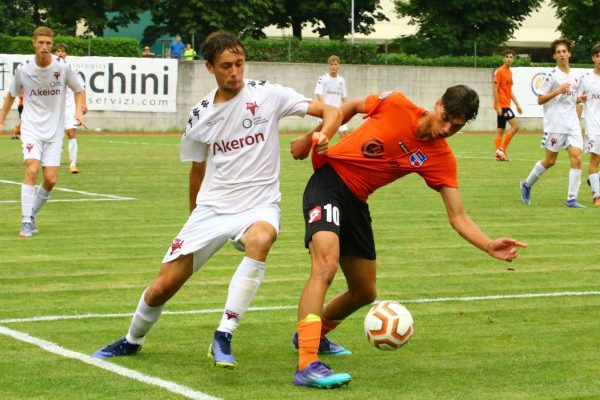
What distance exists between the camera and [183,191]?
63.6ft

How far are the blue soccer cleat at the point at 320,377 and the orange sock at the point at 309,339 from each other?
0.05m

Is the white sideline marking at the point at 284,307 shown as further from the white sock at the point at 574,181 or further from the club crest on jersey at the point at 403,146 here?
the white sock at the point at 574,181

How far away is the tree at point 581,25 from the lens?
59656mm

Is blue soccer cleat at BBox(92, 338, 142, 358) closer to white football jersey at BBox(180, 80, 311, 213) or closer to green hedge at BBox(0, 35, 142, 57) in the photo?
white football jersey at BBox(180, 80, 311, 213)

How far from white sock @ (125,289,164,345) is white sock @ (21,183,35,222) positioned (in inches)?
259

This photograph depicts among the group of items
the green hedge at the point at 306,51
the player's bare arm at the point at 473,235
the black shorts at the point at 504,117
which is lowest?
the black shorts at the point at 504,117

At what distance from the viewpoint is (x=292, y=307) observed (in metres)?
9.62

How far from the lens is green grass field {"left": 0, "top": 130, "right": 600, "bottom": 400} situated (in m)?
7.05

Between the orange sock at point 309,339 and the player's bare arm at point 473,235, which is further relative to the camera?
the player's bare arm at point 473,235

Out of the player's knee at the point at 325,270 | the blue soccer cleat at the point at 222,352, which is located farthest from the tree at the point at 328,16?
the blue soccer cleat at the point at 222,352

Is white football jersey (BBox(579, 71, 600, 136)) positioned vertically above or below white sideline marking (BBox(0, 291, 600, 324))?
above

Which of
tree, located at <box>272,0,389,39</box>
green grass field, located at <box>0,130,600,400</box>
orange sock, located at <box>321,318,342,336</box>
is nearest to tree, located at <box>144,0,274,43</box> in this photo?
tree, located at <box>272,0,389,39</box>

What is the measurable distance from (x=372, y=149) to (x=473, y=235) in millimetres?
792

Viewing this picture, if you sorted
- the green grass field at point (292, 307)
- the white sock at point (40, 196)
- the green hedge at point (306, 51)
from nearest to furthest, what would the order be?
the green grass field at point (292, 307)
the white sock at point (40, 196)
the green hedge at point (306, 51)
